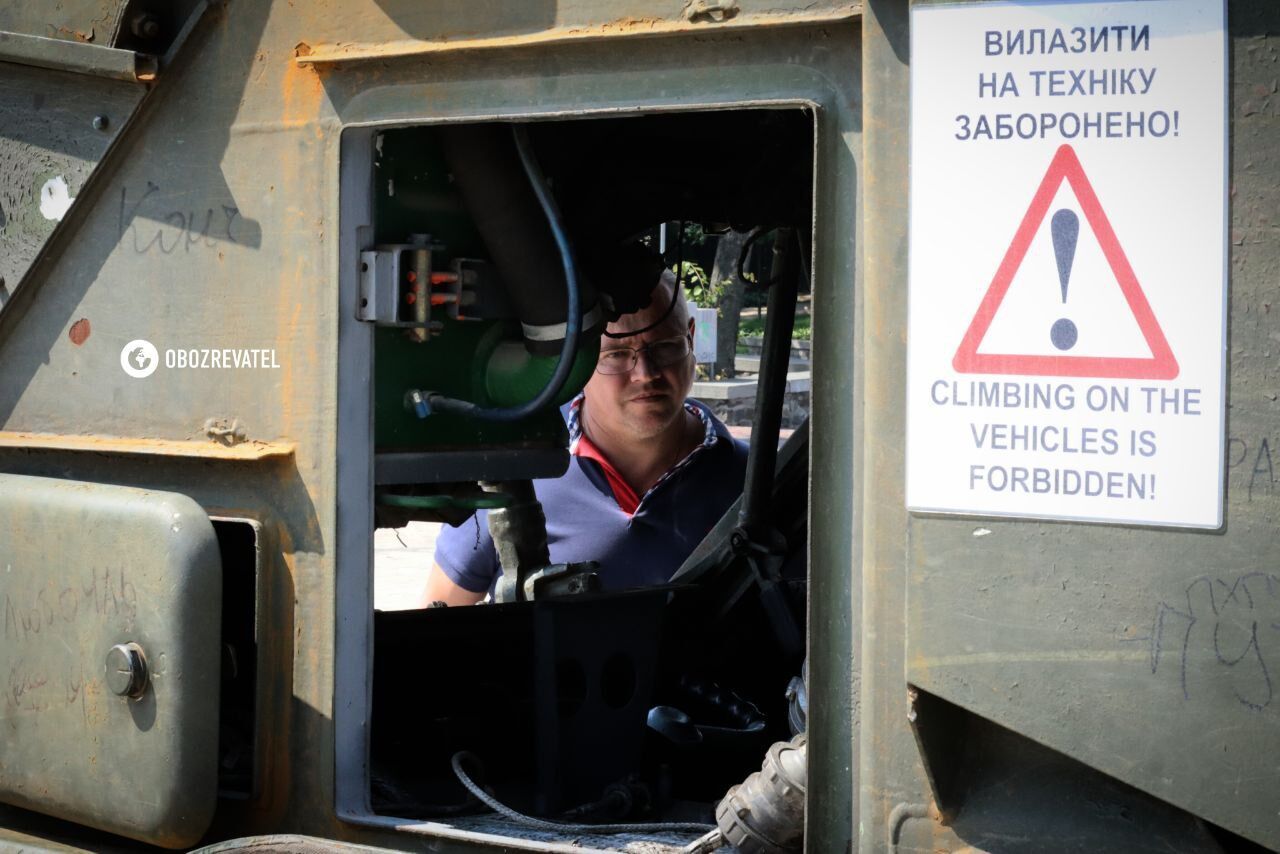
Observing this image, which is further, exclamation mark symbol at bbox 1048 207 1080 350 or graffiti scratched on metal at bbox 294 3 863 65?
graffiti scratched on metal at bbox 294 3 863 65

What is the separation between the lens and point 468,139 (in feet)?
8.39

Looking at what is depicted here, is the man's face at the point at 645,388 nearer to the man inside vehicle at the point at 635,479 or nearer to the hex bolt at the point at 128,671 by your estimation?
the man inside vehicle at the point at 635,479

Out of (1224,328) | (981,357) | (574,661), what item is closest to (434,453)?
(574,661)

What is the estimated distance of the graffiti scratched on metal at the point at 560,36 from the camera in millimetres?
1896

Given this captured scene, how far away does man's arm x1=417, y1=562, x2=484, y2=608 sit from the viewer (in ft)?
16.9

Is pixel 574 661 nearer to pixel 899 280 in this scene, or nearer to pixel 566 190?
pixel 566 190

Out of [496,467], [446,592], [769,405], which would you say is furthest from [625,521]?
[496,467]

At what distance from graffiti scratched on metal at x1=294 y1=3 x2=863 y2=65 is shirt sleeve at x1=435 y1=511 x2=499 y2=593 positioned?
9.74 feet

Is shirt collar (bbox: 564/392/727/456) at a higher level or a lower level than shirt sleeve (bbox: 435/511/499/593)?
higher
